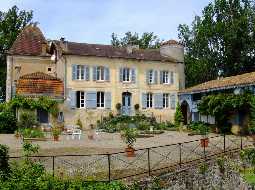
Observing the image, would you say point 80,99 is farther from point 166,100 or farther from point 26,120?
point 166,100

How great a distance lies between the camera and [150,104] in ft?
141

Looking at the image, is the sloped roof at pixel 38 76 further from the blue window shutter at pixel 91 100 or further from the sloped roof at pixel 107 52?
the blue window shutter at pixel 91 100

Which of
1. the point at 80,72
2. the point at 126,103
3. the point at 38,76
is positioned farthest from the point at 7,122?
the point at 126,103

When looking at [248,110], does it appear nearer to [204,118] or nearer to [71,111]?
[204,118]

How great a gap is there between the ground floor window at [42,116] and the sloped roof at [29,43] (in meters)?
7.40

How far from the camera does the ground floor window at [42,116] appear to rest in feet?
125

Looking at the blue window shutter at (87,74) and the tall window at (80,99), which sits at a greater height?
the blue window shutter at (87,74)

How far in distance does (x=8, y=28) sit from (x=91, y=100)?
18.7 metres

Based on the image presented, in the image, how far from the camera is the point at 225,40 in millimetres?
49812

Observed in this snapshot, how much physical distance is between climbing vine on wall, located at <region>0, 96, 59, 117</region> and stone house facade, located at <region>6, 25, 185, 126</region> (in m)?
0.62

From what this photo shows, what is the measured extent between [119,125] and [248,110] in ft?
34.7

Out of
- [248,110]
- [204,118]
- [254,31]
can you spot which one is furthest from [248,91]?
[254,31]

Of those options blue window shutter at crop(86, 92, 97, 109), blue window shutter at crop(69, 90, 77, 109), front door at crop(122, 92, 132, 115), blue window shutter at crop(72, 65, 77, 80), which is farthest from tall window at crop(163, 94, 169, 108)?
blue window shutter at crop(72, 65, 77, 80)

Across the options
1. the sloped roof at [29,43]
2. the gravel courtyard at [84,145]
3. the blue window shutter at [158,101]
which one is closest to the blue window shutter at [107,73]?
the blue window shutter at [158,101]
